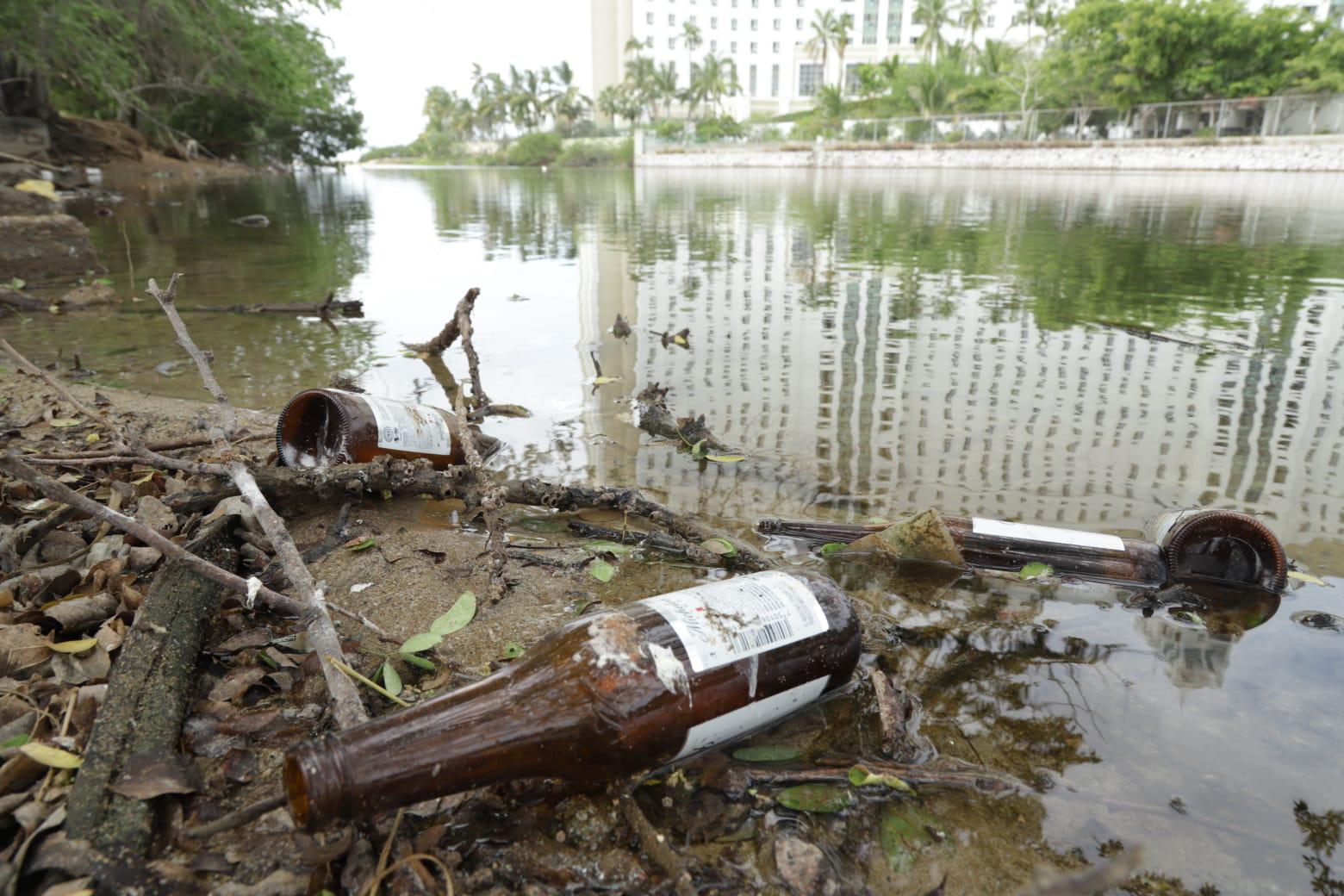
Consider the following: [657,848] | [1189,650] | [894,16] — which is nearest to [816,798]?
[657,848]

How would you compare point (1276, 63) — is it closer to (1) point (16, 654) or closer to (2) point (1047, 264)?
(2) point (1047, 264)

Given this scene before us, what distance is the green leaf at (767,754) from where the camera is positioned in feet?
5.32

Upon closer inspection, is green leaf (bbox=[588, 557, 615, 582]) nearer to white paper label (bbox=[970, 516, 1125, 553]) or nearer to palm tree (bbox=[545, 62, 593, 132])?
white paper label (bbox=[970, 516, 1125, 553])

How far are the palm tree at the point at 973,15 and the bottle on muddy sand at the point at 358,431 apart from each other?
278 ft

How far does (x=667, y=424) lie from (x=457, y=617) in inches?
74.8

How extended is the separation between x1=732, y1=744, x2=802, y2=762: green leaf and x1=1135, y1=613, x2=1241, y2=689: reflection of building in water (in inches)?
40.6

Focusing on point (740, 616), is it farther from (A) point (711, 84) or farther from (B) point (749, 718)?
(A) point (711, 84)

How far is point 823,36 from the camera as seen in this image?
85188 millimetres

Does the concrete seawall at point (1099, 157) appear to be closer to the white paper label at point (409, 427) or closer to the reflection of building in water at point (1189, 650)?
the reflection of building in water at point (1189, 650)

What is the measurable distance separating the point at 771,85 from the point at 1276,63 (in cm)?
6715

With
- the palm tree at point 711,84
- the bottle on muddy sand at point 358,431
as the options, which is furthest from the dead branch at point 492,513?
the palm tree at point 711,84

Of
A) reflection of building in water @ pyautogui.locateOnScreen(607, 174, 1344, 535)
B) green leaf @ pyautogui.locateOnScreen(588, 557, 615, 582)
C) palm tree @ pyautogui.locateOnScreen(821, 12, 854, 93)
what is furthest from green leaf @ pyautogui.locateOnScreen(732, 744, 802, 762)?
palm tree @ pyautogui.locateOnScreen(821, 12, 854, 93)

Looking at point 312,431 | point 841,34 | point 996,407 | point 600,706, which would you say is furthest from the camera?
point 841,34

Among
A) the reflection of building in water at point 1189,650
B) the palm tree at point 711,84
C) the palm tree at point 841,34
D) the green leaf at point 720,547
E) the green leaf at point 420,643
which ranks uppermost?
the palm tree at point 841,34
